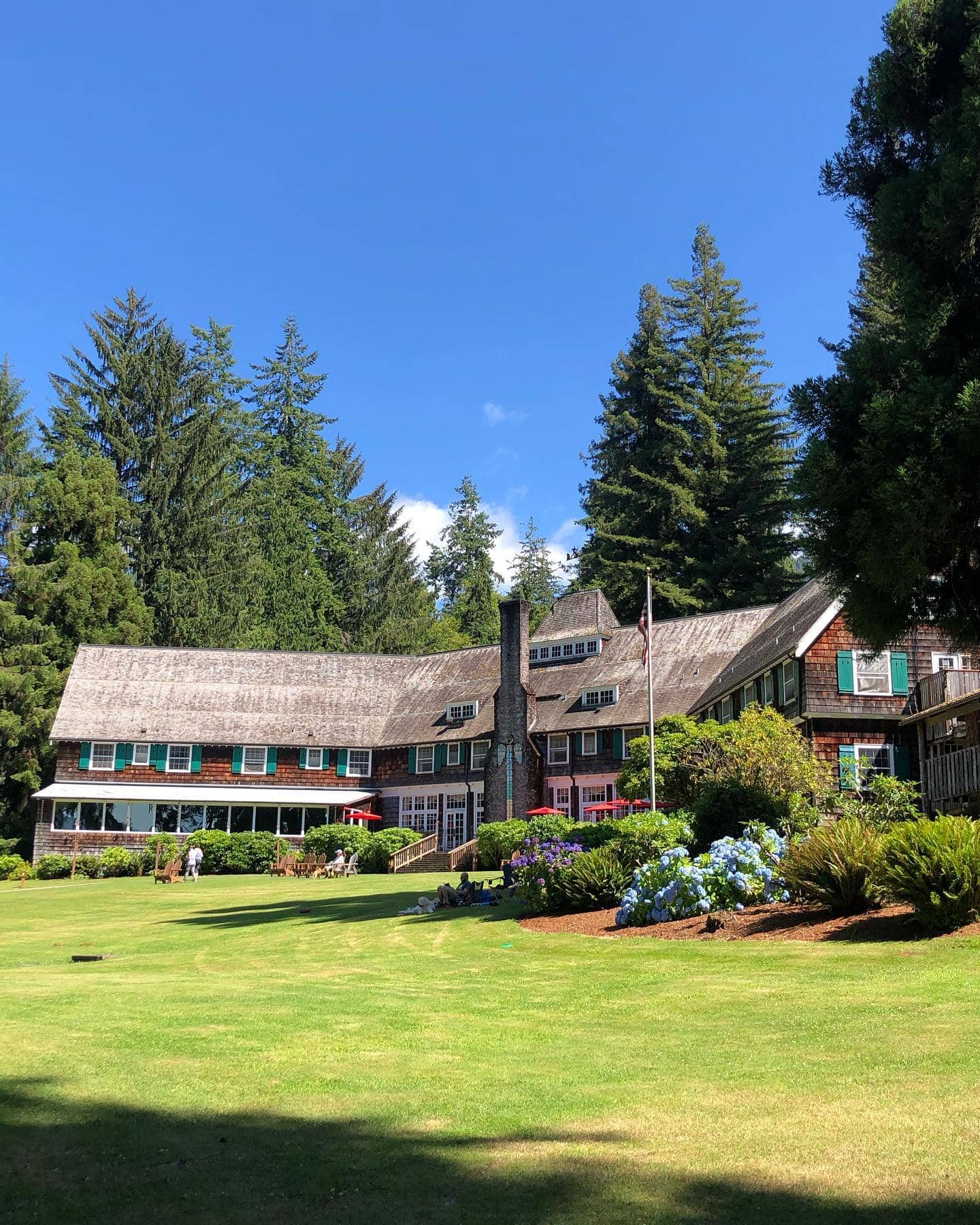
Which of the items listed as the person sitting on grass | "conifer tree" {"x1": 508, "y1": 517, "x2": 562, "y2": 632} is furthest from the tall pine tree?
the person sitting on grass

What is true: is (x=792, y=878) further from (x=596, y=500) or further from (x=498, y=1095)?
(x=596, y=500)

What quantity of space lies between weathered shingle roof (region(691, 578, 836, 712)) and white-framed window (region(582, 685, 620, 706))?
3.67 meters

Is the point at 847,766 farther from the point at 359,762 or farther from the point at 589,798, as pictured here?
the point at 359,762

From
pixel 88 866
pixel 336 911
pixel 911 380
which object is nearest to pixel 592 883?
pixel 336 911

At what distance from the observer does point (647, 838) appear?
19.0 meters

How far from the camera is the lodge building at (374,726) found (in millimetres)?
43219

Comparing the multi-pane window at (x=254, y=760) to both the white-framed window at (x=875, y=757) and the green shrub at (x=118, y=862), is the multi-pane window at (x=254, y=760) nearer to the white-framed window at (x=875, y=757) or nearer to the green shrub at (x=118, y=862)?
the green shrub at (x=118, y=862)

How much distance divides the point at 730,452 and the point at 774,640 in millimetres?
24756

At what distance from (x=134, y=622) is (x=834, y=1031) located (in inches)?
1946

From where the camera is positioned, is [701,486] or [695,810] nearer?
[695,810]

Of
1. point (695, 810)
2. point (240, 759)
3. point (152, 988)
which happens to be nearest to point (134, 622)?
point (240, 759)

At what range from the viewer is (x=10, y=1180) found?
5.44 meters

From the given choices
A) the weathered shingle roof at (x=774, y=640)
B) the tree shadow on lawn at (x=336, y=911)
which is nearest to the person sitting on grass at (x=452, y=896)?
the tree shadow on lawn at (x=336, y=911)

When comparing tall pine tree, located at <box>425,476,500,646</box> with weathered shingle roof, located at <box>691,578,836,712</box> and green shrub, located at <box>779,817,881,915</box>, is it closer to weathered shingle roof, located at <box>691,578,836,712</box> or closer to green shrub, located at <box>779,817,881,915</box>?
weathered shingle roof, located at <box>691,578,836,712</box>
